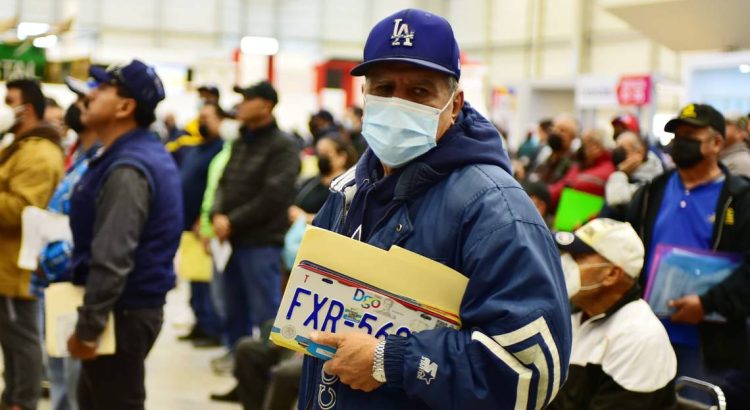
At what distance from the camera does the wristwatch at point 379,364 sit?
180cm

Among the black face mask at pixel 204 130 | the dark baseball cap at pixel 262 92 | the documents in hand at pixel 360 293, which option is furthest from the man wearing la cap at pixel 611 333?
the black face mask at pixel 204 130

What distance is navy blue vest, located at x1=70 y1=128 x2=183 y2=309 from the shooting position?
3.45 meters

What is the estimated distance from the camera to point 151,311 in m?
3.54

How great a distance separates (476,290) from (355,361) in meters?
0.28

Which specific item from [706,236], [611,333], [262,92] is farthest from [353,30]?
[611,333]

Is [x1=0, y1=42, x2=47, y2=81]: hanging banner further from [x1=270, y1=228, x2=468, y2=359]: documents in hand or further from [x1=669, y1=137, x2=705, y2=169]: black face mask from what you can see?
[x1=270, y1=228, x2=468, y2=359]: documents in hand

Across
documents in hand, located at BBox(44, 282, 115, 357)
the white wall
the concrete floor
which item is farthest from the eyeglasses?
the white wall

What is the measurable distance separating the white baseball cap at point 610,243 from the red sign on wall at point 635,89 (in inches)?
364

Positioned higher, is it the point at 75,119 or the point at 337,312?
the point at 75,119

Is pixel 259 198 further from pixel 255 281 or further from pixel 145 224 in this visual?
pixel 145 224

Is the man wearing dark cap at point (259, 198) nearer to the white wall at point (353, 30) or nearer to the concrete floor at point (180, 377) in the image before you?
the concrete floor at point (180, 377)

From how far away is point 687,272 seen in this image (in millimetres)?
3908

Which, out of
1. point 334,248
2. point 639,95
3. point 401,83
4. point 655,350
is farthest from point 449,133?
point 639,95

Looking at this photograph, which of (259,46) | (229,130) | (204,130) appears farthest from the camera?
(259,46)
